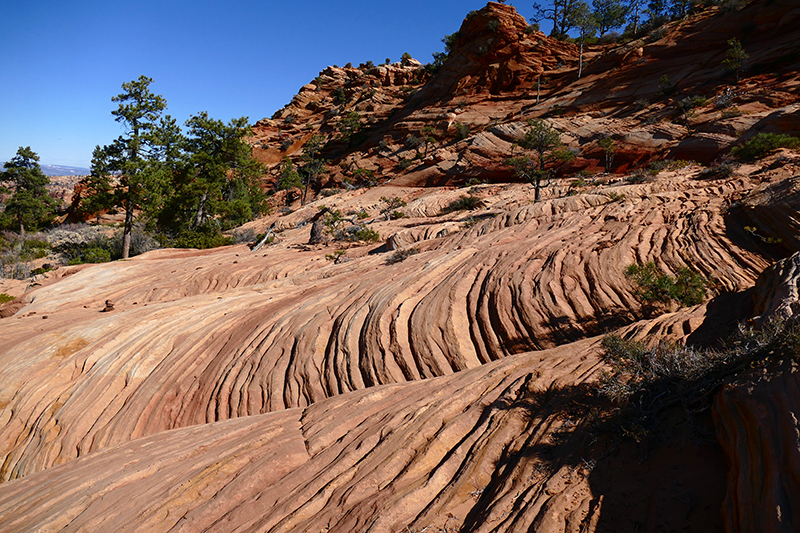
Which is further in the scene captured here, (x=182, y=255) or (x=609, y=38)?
(x=609, y=38)

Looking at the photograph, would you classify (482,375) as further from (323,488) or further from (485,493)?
(323,488)

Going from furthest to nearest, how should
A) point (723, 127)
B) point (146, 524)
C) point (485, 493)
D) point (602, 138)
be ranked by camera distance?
point (602, 138) < point (723, 127) < point (146, 524) < point (485, 493)

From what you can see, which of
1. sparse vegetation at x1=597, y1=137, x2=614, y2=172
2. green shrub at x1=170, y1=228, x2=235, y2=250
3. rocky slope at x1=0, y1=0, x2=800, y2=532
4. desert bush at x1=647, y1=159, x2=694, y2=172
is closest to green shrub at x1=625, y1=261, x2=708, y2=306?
rocky slope at x1=0, y1=0, x2=800, y2=532

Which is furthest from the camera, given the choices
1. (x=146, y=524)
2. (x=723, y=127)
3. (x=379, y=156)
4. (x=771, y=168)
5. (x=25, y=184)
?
(x=379, y=156)

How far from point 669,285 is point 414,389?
16.3 feet

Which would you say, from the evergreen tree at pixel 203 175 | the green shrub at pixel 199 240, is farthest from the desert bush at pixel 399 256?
the evergreen tree at pixel 203 175

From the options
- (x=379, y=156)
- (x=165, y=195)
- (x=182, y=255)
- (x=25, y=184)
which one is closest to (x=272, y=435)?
(x=182, y=255)

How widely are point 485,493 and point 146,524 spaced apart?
3518 millimetres

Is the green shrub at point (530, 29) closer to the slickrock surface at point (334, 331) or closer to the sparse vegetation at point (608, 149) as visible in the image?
the sparse vegetation at point (608, 149)

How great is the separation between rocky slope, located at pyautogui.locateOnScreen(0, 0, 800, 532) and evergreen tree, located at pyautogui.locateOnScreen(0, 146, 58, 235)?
110 feet

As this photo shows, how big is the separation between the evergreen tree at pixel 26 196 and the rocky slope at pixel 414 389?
3357 cm

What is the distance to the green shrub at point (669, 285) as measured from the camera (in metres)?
6.77

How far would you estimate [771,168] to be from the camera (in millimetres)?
12727

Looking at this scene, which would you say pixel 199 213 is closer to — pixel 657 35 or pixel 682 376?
pixel 682 376
